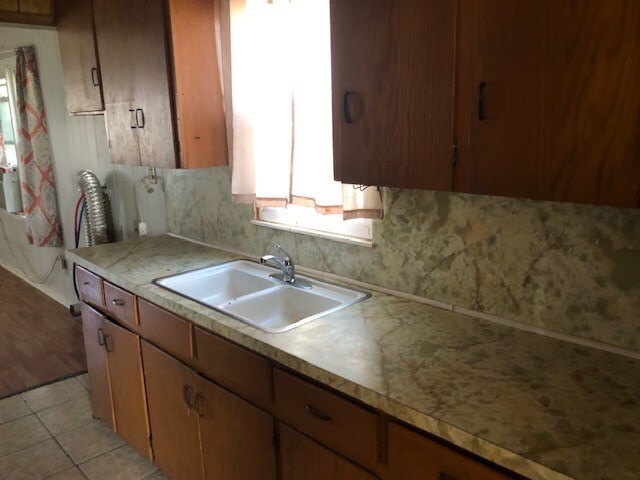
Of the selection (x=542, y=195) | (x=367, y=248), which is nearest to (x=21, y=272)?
(x=367, y=248)

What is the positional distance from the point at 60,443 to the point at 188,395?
46.0 inches

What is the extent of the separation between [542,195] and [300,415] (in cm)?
88

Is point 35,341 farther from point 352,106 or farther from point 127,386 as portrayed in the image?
point 352,106

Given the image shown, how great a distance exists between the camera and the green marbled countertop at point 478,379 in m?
1.02

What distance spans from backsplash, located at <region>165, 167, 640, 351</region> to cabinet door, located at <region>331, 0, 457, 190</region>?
0.34m

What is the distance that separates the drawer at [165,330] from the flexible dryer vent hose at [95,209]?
5.00 feet

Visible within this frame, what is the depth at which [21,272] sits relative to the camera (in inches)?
216

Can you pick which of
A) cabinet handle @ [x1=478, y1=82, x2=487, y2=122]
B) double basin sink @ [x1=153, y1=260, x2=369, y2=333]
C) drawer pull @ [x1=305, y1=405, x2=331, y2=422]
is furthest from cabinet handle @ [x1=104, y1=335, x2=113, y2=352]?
cabinet handle @ [x1=478, y1=82, x2=487, y2=122]

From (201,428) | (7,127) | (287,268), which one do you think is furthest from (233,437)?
(7,127)

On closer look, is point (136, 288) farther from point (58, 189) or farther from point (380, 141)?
point (58, 189)

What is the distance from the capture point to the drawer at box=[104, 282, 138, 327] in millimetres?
2193

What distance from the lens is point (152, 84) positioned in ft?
7.24

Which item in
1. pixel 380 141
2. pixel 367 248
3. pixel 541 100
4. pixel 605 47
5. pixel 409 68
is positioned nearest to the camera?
pixel 605 47

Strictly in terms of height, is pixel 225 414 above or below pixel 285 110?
below
